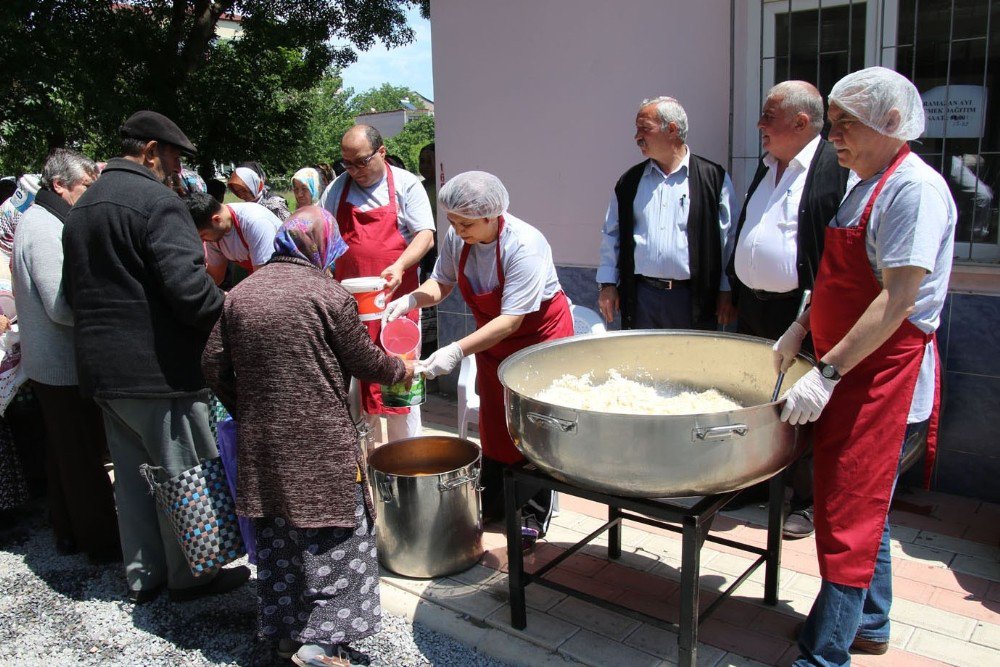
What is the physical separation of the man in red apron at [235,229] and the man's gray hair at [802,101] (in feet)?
8.57

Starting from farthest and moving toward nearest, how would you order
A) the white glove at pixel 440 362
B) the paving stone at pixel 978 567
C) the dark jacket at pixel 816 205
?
the dark jacket at pixel 816 205 < the paving stone at pixel 978 567 < the white glove at pixel 440 362

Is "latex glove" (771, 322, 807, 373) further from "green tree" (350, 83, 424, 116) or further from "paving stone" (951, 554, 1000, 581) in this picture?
"green tree" (350, 83, 424, 116)

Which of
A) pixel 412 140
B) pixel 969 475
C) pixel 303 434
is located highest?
pixel 412 140

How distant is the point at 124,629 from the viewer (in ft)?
10.6

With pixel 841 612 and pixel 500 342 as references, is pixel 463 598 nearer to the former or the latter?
pixel 500 342

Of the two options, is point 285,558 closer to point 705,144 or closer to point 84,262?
point 84,262

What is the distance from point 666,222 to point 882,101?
170 centimetres

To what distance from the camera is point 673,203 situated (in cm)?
388

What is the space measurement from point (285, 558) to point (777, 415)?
171 centimetres

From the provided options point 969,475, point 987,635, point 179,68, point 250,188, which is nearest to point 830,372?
point 987,635

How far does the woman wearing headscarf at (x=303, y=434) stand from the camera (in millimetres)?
A: 2545

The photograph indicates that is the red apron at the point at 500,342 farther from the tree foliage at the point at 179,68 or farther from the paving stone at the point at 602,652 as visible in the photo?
the tree foliage at the point at 179,68

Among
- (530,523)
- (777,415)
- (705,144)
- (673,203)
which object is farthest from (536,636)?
(705,144)

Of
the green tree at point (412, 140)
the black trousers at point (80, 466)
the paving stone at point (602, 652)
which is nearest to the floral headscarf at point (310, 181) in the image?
the black trousers at point (80, 466)
